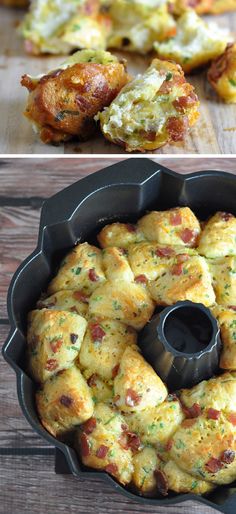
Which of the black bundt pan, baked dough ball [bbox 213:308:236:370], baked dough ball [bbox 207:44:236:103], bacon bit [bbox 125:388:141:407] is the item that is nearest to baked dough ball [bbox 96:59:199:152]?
baked dough ball [bbox 207:44:236:103]

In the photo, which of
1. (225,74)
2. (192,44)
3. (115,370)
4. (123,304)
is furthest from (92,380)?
(192,44)

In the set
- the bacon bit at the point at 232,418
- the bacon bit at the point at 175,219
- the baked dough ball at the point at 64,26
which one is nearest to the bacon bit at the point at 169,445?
the bacon bit at the point at 232,418

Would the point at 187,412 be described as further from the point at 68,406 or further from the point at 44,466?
the point at 44,466

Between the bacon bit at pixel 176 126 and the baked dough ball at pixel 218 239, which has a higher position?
the bacon bit at pixel 176 126

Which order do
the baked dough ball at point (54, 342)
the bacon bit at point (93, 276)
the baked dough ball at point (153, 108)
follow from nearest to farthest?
the baked dough ball at point (54, 342) → the bacon bit at point (93, 276) → the baked dough ball at point (153, 108)

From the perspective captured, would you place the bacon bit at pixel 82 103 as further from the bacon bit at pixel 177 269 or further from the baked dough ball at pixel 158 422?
the baked dough ball at pixel 158 422

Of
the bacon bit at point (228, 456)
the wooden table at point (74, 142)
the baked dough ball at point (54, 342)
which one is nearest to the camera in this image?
the bacon bit at point (228, 456)
